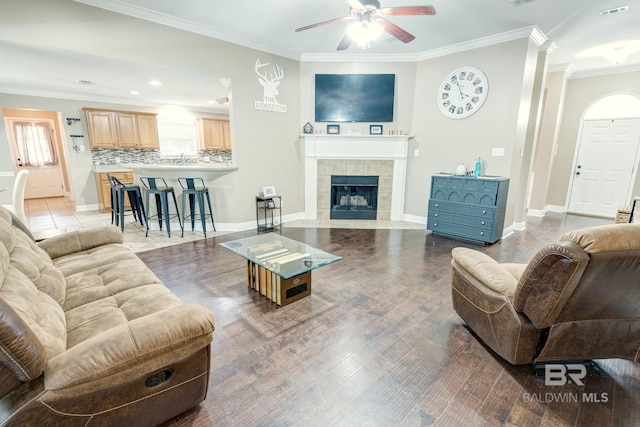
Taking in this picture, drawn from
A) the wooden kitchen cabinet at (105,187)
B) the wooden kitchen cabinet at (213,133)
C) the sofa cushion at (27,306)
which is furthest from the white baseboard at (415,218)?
the wooden kitchen cabinet at (105,187)

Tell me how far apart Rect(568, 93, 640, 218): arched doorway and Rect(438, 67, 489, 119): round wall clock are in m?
3.37

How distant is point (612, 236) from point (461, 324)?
3.92 feet

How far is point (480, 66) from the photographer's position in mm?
4293

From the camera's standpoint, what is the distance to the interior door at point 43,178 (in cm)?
752

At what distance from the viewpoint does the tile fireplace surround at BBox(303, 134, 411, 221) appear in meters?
5.19

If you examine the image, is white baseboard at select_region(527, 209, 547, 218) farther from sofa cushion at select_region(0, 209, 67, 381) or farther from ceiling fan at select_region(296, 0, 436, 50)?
sofa cushion at select_region(0, 209, 67, 381)

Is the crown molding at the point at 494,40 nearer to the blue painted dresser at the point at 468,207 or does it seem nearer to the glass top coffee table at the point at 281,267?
the blue painted dresser at the point at 468,207

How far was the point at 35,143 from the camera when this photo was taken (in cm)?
776

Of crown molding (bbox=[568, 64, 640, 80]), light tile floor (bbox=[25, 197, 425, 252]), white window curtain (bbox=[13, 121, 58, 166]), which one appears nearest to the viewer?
light tile floor (bbox=[25, 197, 425, 252])

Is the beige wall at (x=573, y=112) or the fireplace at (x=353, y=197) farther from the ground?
the beige wall at (x=573, y=112)

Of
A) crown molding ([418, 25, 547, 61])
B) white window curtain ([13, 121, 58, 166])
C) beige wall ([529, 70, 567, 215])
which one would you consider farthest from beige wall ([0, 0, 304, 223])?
beige wall ([529, 70, 567, 215])

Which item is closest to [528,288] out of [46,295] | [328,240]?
[46,295]

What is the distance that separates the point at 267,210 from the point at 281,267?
273 centimetres

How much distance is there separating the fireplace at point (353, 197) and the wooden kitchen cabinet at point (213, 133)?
431 centimetres
